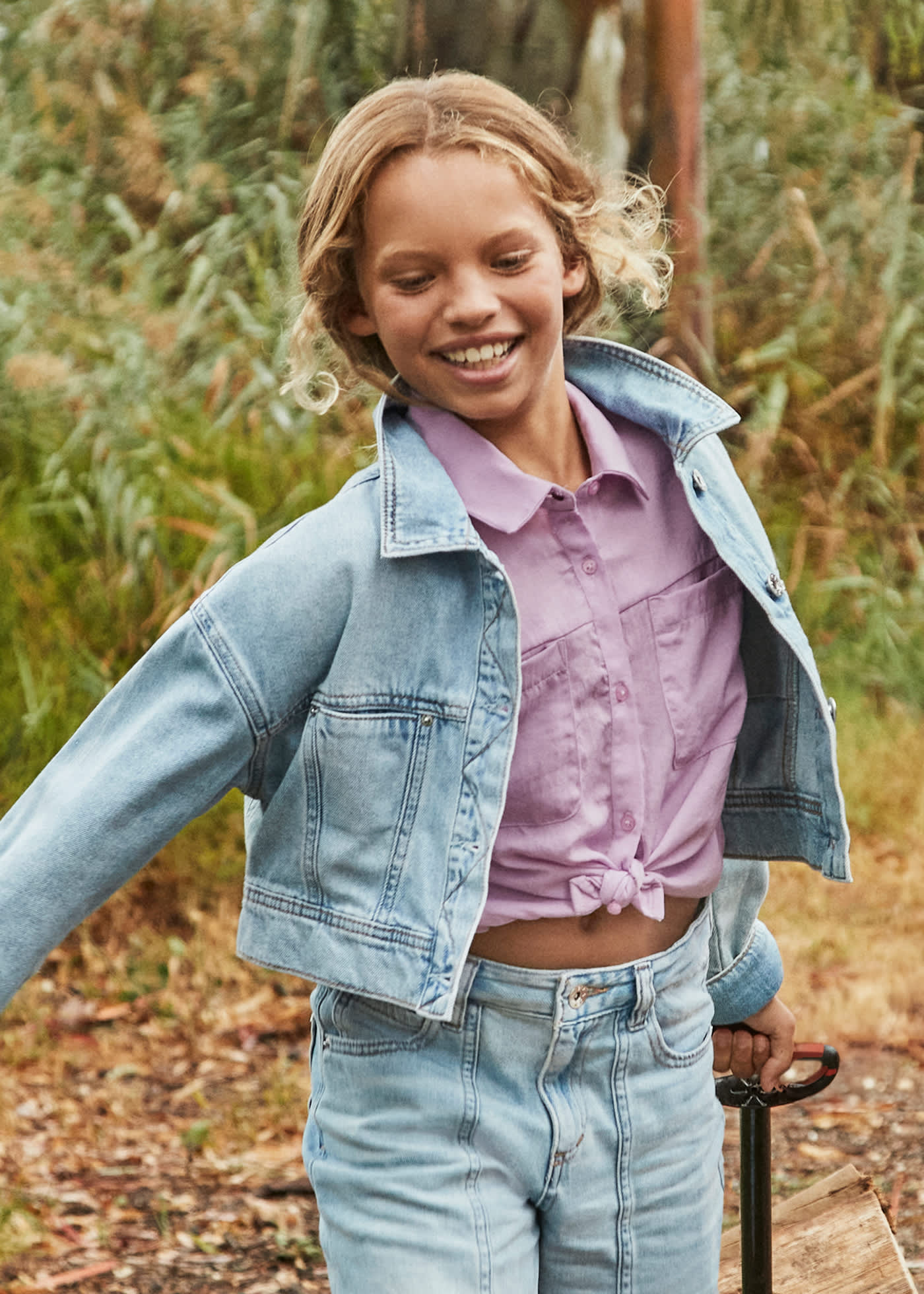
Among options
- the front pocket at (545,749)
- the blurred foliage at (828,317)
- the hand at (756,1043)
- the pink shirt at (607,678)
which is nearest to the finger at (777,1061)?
the hand at (756,1043)

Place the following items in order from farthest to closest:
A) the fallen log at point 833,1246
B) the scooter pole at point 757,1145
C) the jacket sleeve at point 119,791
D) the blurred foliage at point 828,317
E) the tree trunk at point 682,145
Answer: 1. the blurred foliage at point 828,317
2. the tree trunk at point 682,145
3. the fallen log at point 833,1246
4. the scooter pole at point 757,1145
5. the jacket sleeve at point 119,791

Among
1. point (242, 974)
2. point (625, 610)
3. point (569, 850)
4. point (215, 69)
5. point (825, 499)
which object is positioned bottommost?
point (242, 974)

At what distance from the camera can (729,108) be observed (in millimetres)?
5684

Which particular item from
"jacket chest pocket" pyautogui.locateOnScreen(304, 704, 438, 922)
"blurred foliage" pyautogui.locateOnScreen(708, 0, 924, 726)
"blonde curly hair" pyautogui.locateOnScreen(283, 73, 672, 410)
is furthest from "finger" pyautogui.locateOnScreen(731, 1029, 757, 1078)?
Result: "blurred foliage" pyautogui.locateOnScreen(708, 0, 924, 726)

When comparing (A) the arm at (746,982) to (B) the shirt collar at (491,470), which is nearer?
(B) the shirt collar at (491,470)

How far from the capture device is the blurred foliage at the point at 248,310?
4133 mm

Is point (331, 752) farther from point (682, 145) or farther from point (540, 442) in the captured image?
point (682, 145)

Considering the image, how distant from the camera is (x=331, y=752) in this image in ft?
5.25

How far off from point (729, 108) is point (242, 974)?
11.5 ft

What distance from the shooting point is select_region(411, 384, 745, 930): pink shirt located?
166 centimetres

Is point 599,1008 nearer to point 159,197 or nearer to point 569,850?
point 569,850

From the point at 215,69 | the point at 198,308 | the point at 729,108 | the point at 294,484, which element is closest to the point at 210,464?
the point at 294,484

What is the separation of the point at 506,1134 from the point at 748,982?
496 mm

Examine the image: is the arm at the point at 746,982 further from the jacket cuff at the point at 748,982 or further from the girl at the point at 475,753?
the girl at the point at 475,753
